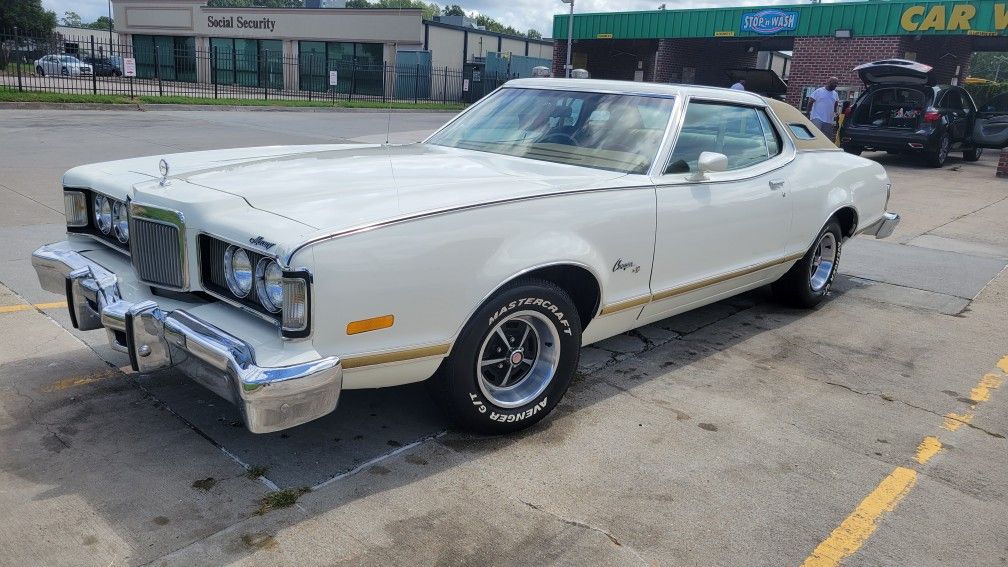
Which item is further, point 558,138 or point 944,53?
point 944,53

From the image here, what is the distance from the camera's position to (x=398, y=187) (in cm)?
339

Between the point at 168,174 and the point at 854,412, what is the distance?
3.58 m

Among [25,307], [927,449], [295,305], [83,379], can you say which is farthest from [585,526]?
[25,307]

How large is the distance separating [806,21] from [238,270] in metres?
24.9

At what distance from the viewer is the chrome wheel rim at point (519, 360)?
3531 millimetres

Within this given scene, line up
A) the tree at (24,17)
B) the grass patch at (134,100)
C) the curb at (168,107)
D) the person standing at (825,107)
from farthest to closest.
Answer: the tree at (24,17), the grass patch at (134,100), the curb at (168,107), the person standing at (825,107)

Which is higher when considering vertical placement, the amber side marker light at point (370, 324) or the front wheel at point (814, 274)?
the amber side marker light at point (370, 324)

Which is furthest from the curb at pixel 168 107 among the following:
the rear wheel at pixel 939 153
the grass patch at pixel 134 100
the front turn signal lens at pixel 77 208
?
the front turn signal lens at pixel 77 208

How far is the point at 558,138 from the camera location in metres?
4.51

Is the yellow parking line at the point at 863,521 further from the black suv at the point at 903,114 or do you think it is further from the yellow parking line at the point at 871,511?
the black suv at the point at 903,114

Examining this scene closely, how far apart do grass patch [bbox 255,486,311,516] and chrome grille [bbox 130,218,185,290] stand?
0.90m

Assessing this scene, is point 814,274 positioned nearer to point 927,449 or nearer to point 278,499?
point 927,449

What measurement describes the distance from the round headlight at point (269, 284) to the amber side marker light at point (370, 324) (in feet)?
0.86

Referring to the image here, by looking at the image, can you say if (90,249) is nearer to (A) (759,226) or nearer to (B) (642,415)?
(B) (642,415)
